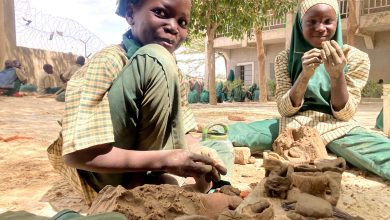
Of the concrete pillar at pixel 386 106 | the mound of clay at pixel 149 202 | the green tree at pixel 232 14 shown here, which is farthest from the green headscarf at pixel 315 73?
the green tree at pixel 232 14

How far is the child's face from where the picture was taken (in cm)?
140

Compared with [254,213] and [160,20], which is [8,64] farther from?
[254,213]

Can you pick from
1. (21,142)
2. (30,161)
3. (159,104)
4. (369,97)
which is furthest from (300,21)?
(369,97)

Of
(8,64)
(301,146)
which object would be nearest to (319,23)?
(301,146)

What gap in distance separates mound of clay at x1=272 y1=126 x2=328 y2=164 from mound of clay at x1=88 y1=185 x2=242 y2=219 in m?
1.24

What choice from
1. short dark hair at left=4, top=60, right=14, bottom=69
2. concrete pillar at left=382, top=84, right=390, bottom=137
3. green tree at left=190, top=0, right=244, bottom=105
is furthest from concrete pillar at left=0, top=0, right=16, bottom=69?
concrete pillar at left=382, top=84, right=390, bottom=137

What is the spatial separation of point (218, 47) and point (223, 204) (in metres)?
18.3

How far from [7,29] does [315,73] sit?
10.7m

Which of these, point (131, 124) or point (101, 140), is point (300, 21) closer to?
point (131, 124)

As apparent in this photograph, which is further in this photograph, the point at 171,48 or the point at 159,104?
the point at 171,48

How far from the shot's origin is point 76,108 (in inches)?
46.3

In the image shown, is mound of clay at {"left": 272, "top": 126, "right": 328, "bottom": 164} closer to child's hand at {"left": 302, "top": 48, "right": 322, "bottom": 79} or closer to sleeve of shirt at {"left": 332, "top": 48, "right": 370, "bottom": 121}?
sleeve of shirt at {"left": 332, "top": 48, "right": 370, "bottom": 121}

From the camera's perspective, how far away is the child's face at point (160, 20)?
140 cm

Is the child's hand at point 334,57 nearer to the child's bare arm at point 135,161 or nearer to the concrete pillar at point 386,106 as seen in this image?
the child's bare arm at point 135,161
